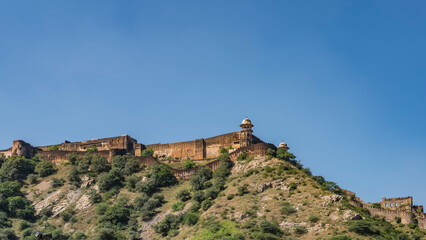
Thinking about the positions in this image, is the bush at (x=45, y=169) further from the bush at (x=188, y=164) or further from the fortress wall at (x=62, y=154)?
the bush at (x=188, y=164)

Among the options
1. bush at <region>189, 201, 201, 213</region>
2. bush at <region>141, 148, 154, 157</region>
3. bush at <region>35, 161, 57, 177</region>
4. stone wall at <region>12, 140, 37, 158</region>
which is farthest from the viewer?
stone wall at <region>12, 140, 37, 158</region>

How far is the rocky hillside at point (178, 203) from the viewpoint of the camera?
211 ft

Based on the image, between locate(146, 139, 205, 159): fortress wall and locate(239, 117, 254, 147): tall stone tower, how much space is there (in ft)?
27.5

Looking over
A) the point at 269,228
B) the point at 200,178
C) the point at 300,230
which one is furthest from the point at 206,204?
the point at 300,230

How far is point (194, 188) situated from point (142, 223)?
9.03m

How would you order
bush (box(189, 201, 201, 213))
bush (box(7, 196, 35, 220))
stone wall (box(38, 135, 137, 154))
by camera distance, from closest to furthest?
bush (box(189, 201, 201, 213)) < bush (box(7, 196, 35, 220)) < stone wall (box(38, 135, 137, 154))

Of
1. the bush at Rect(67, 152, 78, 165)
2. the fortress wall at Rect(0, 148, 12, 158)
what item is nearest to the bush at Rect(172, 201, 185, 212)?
the bush at Rect(67, 152, 78, 165)

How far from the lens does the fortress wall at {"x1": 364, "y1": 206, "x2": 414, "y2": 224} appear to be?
75.7m

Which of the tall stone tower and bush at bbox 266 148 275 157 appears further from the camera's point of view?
the tall stone tower

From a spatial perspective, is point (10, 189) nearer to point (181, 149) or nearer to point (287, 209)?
point (181, 149)

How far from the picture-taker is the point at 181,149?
9856cm

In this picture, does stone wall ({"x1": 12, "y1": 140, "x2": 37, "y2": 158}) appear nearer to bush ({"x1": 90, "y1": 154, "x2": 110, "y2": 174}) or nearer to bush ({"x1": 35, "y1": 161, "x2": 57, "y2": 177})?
bush ({"x1": 35, "y1": 161, "x2": 57, "y2": 177})

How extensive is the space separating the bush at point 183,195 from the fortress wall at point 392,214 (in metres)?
24.6

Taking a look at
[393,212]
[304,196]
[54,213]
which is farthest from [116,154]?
[393,212]
